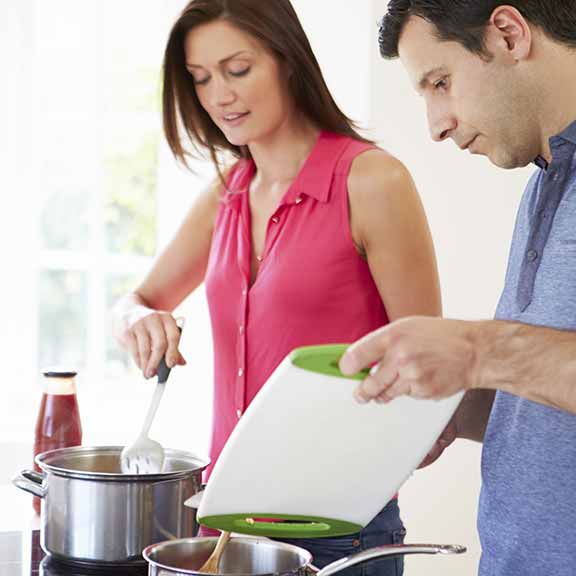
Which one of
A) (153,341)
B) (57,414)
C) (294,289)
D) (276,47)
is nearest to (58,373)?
(57,414)

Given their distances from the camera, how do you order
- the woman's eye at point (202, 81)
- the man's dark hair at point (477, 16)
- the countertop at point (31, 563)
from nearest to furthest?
1. the man's dark hair at point (477, 16)
2. the countertop at point (31, 563)
3. the woman's eye at point (202, 81)

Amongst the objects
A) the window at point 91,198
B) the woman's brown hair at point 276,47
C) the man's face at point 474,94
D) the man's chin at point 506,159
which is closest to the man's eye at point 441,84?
the man's face at point 474,94

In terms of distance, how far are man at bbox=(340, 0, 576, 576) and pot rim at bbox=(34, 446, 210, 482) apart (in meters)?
0.33

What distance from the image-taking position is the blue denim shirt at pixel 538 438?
3.82ft

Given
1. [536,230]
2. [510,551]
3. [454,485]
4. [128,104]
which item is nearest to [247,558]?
[510,551]

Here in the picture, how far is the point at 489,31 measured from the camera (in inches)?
48.4

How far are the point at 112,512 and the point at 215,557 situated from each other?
0.16 m

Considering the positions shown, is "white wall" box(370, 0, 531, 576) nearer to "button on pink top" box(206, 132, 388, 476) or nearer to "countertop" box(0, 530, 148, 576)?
"button on pink top" box(206, 132, 388, 476)

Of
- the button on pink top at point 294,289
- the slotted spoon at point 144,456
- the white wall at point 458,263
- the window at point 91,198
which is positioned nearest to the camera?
the slotted spoon at point 144,456

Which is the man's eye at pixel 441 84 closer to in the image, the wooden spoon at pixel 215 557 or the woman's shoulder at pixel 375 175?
the woman's shoulder at pixel 375 175

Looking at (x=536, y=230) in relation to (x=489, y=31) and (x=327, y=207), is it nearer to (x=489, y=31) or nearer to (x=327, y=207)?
(x=489, y=31)

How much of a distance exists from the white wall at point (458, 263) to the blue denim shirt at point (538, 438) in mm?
1652

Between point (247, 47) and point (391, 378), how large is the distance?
37.3 inches

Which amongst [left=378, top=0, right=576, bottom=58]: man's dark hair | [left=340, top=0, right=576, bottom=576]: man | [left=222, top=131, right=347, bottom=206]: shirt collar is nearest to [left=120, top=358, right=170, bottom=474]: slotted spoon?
[left=340, top=0, right=576, bottom=576]: man
